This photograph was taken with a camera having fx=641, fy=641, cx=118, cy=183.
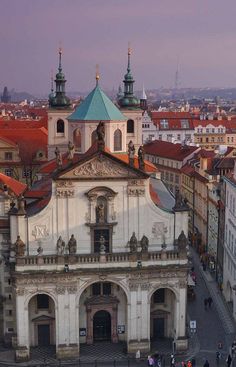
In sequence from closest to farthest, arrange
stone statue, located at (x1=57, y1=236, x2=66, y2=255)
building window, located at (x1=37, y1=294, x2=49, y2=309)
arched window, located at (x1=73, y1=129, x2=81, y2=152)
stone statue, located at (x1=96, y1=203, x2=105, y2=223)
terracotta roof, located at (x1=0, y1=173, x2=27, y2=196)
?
stone statue, located at (x1=57, y1=236, x2=66, y2=255)
stone statue, located at (x1=96, y1=203, x2=105, y2=223)
building window, located at (x1=37, y1=294, x2=49, y2=309)
terracotta roof, located at (x1=0, y1=173, x2=27, y2=196)
arched window, located at (x1=73, y1=129, x2=81, y2=152)

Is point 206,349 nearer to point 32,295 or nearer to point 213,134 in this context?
point 32,295

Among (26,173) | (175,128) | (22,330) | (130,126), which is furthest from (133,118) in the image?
(175,128)

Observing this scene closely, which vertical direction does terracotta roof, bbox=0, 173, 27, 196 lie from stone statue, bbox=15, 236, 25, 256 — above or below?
above

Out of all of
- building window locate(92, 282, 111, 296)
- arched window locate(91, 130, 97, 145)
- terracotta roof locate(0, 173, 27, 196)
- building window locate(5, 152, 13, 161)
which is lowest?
building window locate(92, 282, 111, 296)

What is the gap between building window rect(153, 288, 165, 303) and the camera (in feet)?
173

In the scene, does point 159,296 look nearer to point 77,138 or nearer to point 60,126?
point 77,138

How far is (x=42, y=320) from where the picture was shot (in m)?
51.5

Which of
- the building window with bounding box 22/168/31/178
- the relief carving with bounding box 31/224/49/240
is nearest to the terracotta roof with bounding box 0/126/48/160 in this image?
the building window with bounding box 22/168/31/178

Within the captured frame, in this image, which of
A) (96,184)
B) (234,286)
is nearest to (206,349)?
(234,286)

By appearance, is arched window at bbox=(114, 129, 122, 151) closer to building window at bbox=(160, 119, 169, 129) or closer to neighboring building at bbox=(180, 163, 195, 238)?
neighboring building at bbox=(180, 163, 195, 238)

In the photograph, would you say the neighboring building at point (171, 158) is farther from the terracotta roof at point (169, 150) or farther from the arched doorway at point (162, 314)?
the arched doorway at point (162, 314)

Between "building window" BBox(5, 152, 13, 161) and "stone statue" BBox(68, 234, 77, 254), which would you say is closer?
"stone statue" BBox(68, 234, 77, 254)

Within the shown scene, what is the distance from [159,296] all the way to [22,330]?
1154 cm

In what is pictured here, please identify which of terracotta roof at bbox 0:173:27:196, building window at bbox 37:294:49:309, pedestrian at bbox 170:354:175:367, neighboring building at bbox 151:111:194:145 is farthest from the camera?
neighboring building at bbox 151:111:194:145
